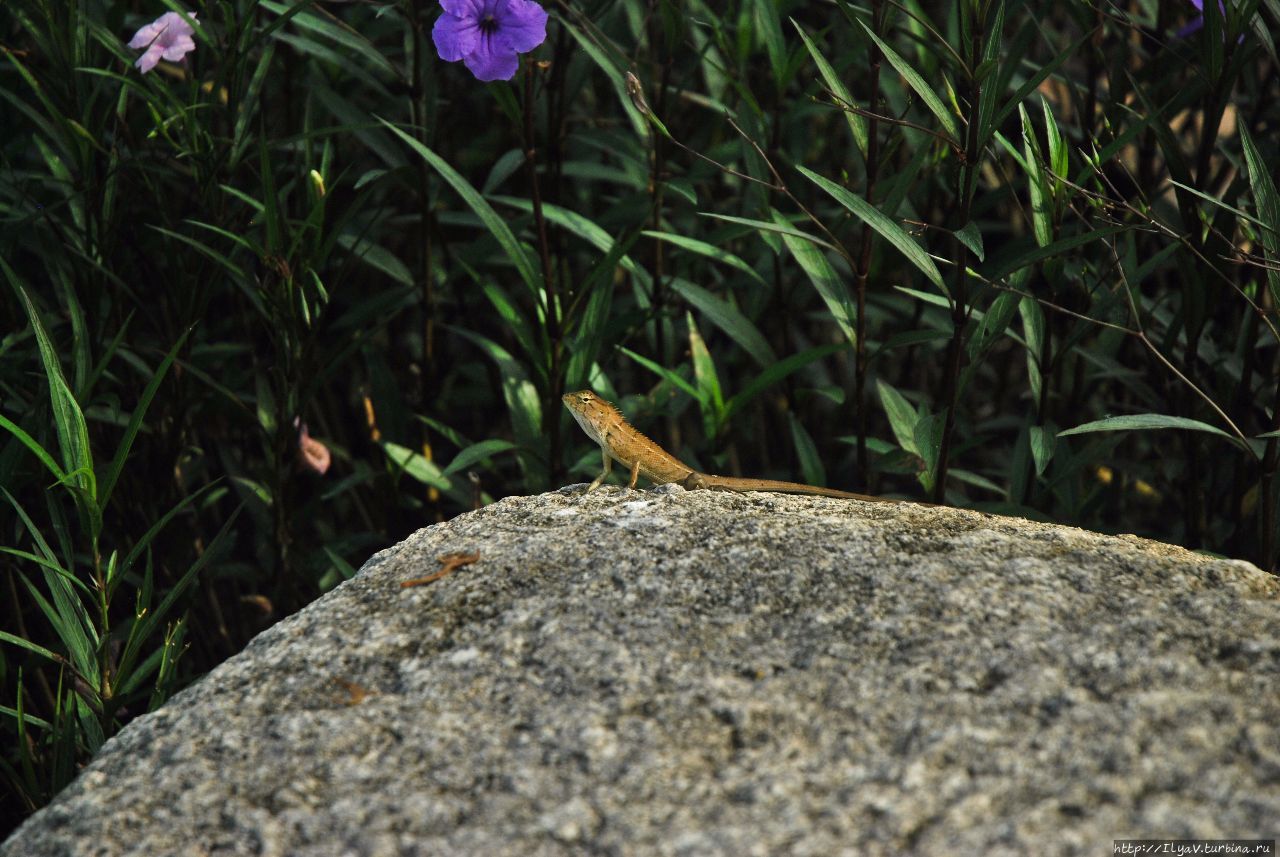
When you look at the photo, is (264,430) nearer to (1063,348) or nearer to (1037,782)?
(1063,348)

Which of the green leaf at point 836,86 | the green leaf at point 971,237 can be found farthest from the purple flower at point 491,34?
the green leaf at point 971,237

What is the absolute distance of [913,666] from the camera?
6.97ft

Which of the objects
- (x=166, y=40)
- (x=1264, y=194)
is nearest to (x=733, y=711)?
(x=1264, y=194)

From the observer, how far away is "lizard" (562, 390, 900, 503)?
402cm

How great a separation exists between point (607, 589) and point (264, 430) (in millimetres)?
2081

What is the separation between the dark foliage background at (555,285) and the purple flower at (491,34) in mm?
203

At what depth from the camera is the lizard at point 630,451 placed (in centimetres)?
402

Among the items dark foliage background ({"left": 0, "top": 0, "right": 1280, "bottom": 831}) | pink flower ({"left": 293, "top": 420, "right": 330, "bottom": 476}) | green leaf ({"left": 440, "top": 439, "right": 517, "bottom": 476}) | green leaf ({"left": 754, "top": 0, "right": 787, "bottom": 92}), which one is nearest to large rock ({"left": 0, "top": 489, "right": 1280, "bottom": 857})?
dark foliage background ({"left": 0, "top": 0, "right": 1280, "bottom": 831})

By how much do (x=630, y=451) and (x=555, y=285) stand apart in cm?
74

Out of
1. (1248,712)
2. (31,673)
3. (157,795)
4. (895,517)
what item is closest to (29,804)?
(31,673)

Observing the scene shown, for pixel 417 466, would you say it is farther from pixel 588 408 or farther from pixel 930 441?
pixel 930 441

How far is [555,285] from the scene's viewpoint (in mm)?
4426

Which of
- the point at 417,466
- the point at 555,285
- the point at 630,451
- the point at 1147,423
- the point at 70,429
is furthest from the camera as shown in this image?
the point at 555,285

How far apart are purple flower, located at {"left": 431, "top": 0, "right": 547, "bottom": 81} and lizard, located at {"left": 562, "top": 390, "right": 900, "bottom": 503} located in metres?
1.11
